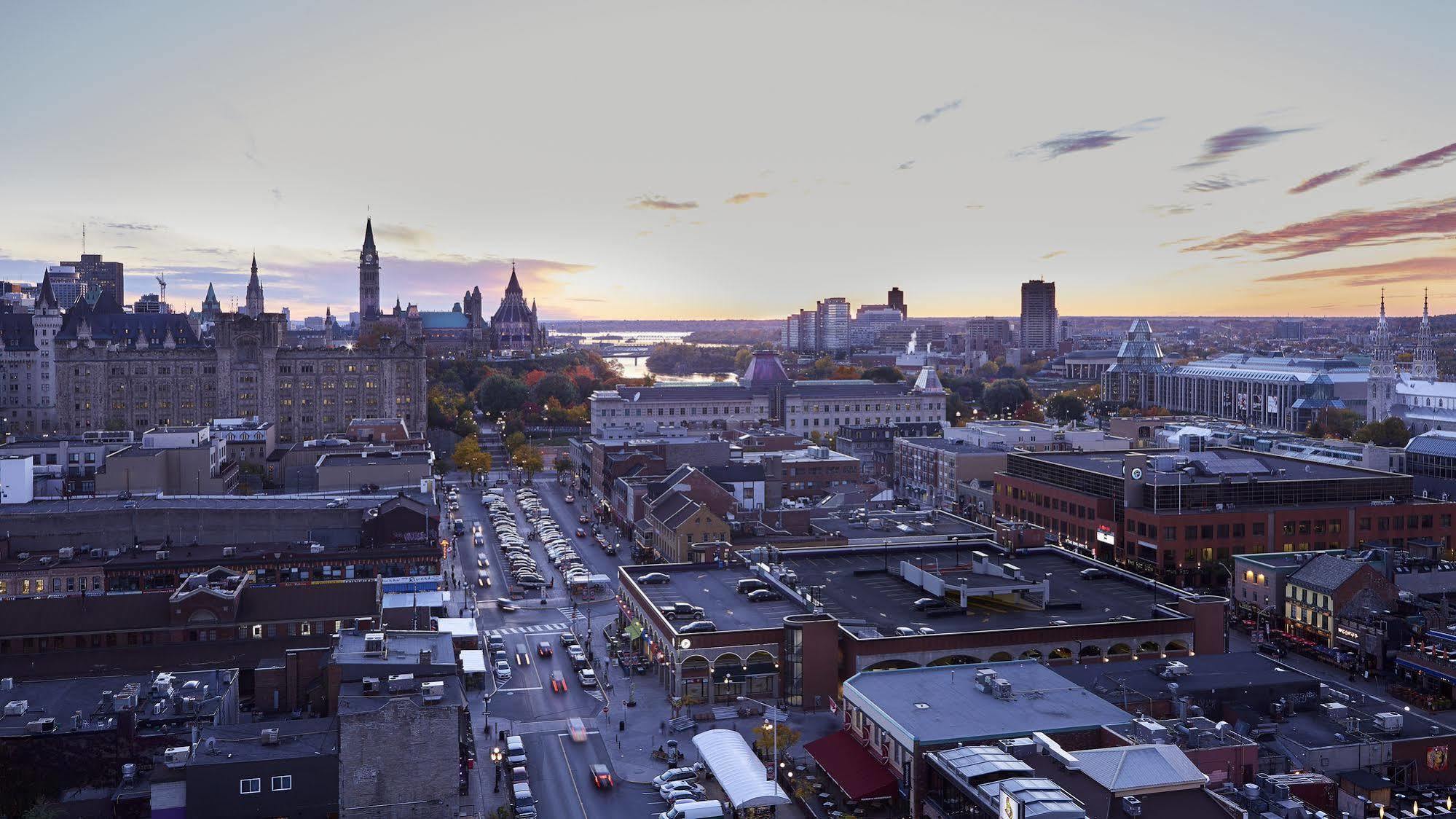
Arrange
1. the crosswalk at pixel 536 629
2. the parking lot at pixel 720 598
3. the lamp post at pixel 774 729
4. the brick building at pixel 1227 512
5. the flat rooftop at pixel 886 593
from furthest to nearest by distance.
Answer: the brick building at pixel 1227 512
the crosswalk at pixel 536 629
the parking lot at pixel 720 598
the flat rooftop at pixel 886 593
the lamp post at pixel 774 729

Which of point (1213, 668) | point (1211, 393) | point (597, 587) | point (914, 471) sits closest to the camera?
point (1213, 668)

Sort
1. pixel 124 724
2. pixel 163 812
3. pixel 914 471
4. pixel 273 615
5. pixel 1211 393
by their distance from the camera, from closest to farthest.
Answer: pixel 163 812
pixel 124 724
pixel 273 615
pixel 914 471
pixel 1211 393

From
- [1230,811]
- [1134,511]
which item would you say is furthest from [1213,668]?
[1134,511]

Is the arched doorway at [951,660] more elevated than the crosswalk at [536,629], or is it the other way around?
the arched doorway at [951,660]

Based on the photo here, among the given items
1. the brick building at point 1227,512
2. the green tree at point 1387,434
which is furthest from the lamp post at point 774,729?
the green tree at point 1387,434

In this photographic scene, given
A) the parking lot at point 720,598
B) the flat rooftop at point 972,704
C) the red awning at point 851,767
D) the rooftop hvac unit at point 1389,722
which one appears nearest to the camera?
the flat rooftop at point 972,704

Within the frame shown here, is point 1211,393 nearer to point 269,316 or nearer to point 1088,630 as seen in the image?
point 269,316

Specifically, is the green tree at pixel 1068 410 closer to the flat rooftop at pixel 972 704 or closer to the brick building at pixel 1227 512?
the brick building at pixel 1227 512
